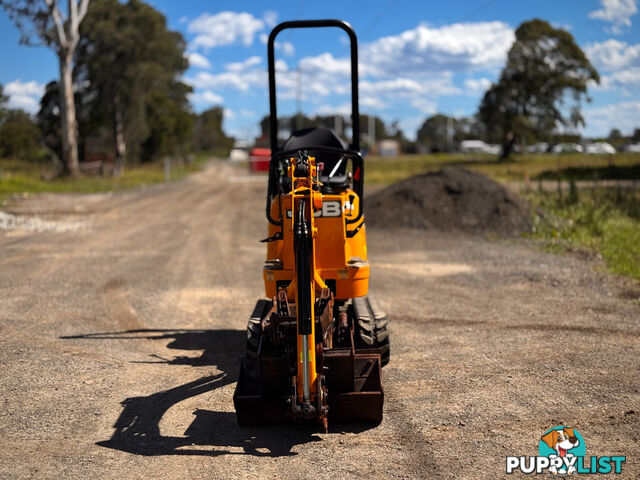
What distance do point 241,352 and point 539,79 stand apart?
61.7m

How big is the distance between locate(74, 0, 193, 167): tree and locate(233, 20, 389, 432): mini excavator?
47.2 m

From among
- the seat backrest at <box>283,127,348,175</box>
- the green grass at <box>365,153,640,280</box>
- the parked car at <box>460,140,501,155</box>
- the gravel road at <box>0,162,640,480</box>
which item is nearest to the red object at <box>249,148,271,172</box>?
the green grass at <box>365,153,640,280</box>

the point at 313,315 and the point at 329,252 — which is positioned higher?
the point at 329,252

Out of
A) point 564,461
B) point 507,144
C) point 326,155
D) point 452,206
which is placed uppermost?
point 507,144

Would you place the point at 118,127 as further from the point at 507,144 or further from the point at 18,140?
the point at 507,144

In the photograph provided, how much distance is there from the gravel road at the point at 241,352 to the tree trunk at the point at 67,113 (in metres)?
24.0

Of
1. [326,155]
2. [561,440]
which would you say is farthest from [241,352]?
[561,440]

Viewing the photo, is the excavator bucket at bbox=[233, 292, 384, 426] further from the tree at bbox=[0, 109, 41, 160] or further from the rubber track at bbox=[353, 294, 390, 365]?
the tree at bbox=[0, 109, 41, 160]

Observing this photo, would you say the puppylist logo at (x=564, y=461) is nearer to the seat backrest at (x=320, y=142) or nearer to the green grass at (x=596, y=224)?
the seat backrest at (x=320, y=142)

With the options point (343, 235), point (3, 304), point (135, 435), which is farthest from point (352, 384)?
point (3, 304)

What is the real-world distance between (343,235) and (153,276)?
6.87m

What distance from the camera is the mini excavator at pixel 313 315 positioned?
504cm

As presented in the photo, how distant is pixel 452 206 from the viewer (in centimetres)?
1917

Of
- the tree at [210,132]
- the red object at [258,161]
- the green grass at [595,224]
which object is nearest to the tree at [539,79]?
the red object at [258,161]
